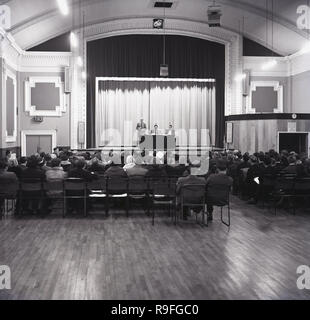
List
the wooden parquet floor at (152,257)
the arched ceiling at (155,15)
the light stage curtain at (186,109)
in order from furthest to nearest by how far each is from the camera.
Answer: the light stage curtain at (186,109) < the arched ceiling at (155,15) < the wooden parquet floor at (152,257)

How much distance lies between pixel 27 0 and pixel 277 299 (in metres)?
13.0

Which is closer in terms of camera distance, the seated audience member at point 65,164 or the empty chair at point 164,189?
the empty chair at point 164,189

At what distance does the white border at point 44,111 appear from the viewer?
777 inches

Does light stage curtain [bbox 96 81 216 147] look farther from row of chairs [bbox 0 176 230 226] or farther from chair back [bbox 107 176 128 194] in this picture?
chair back [bbox 107 176 128 194]

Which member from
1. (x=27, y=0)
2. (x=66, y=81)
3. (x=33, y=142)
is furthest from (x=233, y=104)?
(x=27, y=0)

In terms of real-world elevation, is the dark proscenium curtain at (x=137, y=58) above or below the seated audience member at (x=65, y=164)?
above

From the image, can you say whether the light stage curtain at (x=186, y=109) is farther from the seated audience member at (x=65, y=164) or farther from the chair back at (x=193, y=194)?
the chair back at (x=193, y=194)

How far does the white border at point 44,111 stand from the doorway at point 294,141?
9.08m

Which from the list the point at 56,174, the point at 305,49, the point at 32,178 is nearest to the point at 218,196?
the point at 56,174

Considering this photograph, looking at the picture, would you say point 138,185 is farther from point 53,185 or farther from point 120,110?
point 120,110

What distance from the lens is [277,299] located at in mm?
4746

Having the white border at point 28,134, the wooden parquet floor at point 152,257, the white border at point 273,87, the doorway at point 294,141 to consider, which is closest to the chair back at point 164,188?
the wooden parquet floor at point 152,257

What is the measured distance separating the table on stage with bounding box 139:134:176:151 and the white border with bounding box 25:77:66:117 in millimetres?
3880

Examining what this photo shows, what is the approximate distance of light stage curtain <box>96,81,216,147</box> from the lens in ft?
73.9
